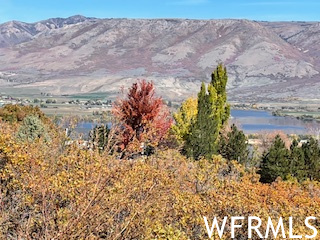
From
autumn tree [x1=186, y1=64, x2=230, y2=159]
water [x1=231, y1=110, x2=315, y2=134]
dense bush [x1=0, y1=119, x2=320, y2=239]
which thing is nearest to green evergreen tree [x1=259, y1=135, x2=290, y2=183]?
autumn tree [x1=186, y1=64, x2=230, y2=159]

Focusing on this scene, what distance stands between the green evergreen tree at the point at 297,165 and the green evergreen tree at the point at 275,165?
0.30m

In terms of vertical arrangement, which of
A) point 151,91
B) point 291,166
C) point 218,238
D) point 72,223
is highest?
point 151,91

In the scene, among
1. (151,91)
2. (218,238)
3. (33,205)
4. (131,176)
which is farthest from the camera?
(151,91)

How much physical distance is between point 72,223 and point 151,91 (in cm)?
1614

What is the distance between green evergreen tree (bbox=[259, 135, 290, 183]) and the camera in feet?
72.4

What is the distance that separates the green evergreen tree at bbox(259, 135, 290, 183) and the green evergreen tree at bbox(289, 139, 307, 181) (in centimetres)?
30

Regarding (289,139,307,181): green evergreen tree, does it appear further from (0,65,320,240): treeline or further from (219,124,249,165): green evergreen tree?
(0,65,320,240): treeline

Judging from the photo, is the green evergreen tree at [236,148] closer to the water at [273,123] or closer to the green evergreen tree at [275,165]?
the green evergreen tree at [275,165]

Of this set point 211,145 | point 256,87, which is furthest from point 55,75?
point 211,145

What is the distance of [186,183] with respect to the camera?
1259 centimetres

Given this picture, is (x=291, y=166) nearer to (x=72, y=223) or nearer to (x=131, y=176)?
(x=131, y=176)

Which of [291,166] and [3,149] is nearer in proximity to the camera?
[3,149]

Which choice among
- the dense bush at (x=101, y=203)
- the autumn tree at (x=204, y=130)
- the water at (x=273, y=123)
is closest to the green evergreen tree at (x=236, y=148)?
the autumn tree at (x=204, y=130)

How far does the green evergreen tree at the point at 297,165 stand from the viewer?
2262 centimetres
